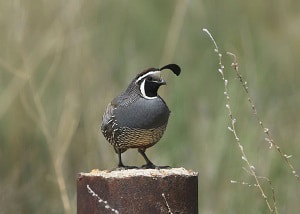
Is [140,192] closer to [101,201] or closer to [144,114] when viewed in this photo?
[101,201]

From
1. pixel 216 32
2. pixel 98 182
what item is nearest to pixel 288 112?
pixel 216 32

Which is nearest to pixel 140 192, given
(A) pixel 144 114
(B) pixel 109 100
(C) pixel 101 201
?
(C) pixel 101 201

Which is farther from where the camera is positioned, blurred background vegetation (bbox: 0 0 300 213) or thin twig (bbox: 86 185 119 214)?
blurred background vegetation (bbox: 0 0 300 213)

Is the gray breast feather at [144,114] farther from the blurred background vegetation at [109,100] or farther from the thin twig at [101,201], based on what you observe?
the blurred background vegetation at [109,100]

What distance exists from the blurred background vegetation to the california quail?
1.37 meters

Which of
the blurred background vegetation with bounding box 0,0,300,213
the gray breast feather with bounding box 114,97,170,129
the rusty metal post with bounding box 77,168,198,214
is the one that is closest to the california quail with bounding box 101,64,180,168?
the gray breast feather with bounding box 114,97,170,129

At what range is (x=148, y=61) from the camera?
5891mm

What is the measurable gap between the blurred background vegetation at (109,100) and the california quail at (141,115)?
137cm

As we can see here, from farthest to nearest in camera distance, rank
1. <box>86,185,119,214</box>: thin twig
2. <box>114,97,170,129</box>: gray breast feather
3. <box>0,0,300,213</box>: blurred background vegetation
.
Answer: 1. <box>0,0,300,213</box>: blurred background vegetation
2. <box>114,97,170,129</box>: gray breast feather
3. <box>86,185,119,214</box>: thin twig

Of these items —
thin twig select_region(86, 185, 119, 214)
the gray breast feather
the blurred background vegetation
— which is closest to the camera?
thin twig select_region(86, 185, 119, 214)

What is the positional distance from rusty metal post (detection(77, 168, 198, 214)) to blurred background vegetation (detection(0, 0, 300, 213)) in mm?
1823

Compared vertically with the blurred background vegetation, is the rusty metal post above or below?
below

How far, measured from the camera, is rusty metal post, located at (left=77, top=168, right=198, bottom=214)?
262 cm

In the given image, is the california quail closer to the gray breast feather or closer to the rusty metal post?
the gray breast feather
